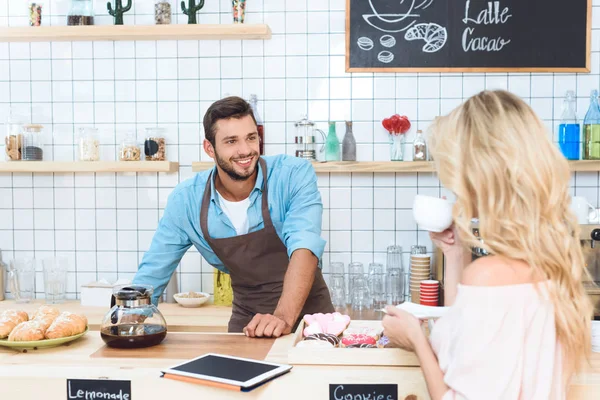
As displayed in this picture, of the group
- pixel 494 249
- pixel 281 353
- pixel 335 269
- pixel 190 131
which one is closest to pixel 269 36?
pixel 190 131

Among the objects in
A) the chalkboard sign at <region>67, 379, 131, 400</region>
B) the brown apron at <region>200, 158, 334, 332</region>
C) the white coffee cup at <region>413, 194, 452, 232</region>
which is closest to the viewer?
the white coffee cup at <region>413, 194, 452, 232</region>

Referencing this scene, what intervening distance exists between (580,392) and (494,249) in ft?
1.49

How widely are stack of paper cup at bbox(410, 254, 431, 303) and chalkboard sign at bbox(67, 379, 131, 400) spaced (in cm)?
195

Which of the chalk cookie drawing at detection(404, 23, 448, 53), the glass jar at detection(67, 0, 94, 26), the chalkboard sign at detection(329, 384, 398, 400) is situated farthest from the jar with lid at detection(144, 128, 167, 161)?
the chalkboard sign at detection(329, 384, 398, 400)

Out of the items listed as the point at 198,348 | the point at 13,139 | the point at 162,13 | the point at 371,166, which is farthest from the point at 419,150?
the point at 13,139

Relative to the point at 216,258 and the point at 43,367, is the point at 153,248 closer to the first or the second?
the point at 216,258

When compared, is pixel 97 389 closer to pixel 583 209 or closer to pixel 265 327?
pixel 265 327

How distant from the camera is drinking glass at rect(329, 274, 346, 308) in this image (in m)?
3.23

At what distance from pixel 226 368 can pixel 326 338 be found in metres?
0.28

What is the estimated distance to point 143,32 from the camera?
10.6ft

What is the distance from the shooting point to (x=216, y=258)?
262 centimetres

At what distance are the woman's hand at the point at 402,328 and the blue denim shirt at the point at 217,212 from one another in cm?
90

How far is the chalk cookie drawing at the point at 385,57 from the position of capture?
3336 millimetres

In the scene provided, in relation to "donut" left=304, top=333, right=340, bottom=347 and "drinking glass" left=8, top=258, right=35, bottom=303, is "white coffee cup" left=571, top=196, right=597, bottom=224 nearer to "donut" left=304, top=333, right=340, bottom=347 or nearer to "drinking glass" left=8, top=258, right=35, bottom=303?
"donut" left=304, top=333, right=340, bottom=347
